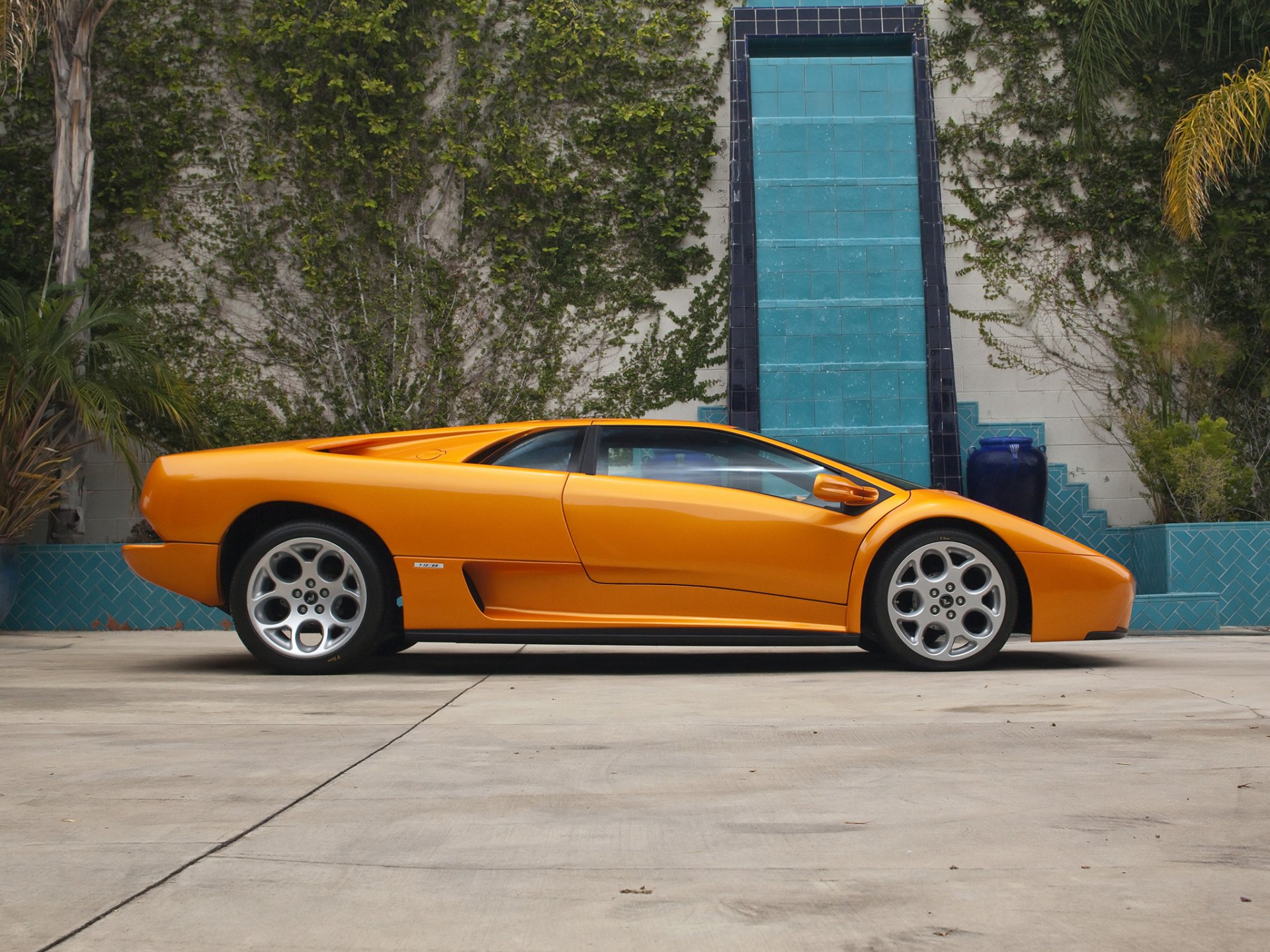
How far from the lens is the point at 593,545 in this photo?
16.8ft

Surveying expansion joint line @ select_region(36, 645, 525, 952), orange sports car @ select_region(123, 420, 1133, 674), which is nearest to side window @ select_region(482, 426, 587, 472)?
orange sports car @ select_region(123, 420, 1133, 674)

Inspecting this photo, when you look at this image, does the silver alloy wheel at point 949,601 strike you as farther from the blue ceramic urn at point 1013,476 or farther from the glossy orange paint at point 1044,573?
the blue ceramic urn at point 1013,476

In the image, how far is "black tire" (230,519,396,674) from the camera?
16.9 ft

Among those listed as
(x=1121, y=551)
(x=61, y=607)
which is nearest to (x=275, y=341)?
(x=61, y=607)

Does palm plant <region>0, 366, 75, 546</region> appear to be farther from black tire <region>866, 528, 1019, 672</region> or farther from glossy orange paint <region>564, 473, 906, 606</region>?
black tire <region>866, 528, 1019, 672</region>

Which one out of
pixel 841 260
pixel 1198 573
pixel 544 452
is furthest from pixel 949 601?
pixel 841 260

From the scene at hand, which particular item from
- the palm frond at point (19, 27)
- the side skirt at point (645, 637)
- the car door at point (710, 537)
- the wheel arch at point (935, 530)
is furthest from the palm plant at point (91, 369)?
the wheel arch at point (935, 530)

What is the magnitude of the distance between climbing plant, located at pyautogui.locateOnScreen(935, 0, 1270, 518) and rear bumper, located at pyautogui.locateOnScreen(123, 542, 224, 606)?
23.1 feet

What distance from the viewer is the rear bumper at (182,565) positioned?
17.1 ft

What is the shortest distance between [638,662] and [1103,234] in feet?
21.8

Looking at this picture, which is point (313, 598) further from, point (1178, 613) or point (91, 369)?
point (1178, 613)

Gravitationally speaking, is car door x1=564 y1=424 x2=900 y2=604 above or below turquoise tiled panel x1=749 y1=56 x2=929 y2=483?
below

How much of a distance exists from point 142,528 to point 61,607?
149 centimetres

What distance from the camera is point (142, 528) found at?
9.72 m
